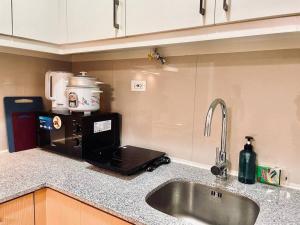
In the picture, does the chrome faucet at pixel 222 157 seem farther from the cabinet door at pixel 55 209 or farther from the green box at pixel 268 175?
the cabinet door at pixel 55 209

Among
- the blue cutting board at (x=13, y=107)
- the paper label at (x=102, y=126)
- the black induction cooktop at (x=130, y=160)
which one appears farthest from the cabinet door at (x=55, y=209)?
the blue cutting board at (x=13, y=107)

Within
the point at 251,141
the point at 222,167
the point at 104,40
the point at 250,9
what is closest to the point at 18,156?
the point at 104,40

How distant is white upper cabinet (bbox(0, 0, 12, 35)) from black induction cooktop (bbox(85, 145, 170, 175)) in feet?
2.48

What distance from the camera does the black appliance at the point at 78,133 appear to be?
1271mm

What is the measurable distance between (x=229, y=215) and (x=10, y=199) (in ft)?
3.07

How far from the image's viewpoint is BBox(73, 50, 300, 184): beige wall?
101 cm

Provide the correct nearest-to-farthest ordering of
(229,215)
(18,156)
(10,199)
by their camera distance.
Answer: (10,199)
(229,215)
(18,156)

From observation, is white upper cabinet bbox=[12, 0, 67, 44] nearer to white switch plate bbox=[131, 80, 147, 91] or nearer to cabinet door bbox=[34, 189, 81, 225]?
white switch plate bbox=[131, 80, 147, 91]

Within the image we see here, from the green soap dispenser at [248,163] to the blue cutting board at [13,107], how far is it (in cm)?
132

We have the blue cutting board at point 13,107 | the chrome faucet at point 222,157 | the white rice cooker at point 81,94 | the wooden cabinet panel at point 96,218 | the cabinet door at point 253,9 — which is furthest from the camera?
the blue cutting board at point 13,107

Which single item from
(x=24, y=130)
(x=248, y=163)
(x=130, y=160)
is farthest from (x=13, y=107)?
(x=248, y=163)

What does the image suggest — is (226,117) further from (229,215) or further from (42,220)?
(42,220)

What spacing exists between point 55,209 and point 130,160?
0.41 meters

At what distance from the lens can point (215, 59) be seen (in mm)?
1166
